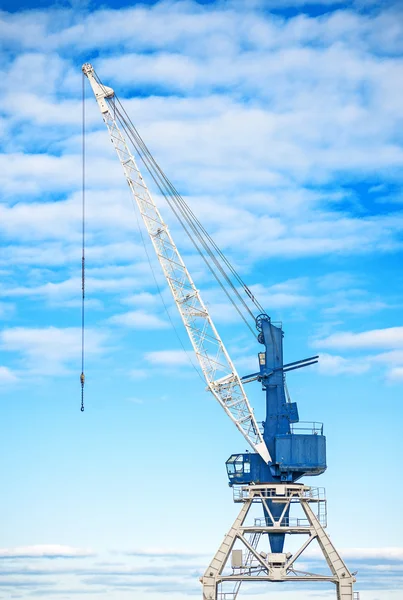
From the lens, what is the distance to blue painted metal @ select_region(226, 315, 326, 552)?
84.7m

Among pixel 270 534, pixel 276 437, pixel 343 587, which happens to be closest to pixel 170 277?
pixel 276 437

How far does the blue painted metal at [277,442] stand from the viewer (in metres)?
84.7

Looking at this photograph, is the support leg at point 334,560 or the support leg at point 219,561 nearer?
the support leg at point 334,560

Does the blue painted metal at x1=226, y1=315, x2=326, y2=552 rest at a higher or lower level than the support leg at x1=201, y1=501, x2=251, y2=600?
higher

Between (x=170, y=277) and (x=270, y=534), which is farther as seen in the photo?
(x=170, y=277)

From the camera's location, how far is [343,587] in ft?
272

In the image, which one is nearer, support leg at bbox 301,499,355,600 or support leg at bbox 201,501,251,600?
support leg at bbox 301,499,355,600

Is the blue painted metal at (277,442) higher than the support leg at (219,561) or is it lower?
higher

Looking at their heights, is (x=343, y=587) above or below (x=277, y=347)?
below

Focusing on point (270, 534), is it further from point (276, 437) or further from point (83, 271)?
point (83, 271)

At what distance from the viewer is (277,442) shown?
279 ft

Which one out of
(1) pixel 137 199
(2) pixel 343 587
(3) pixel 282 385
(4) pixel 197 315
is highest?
(1) pixel 137 199

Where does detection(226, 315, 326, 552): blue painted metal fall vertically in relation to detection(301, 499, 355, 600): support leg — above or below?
above

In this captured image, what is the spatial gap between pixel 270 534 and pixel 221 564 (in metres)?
4.71
